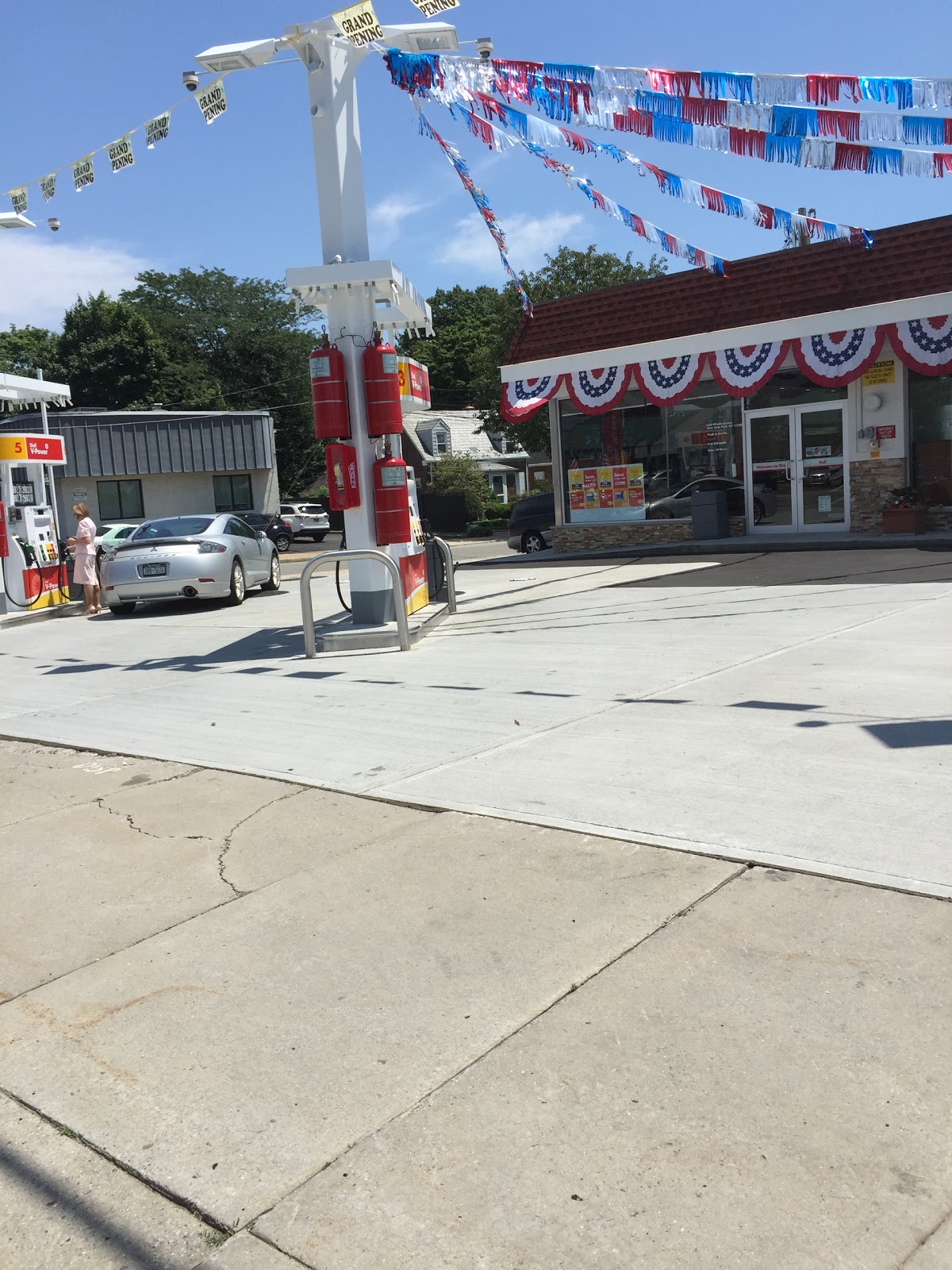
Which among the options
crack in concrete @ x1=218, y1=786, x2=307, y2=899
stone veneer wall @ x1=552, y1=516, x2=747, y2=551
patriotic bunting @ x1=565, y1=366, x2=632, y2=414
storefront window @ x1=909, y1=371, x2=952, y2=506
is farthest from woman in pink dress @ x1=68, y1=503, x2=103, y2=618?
storefront window @ x1=909, y1=371, x2=952, y2=506

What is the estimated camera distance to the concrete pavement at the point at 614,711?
4586 mm

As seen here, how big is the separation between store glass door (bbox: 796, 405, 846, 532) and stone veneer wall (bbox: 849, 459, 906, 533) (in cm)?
19

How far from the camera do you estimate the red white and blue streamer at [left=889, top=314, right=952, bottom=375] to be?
15641 mm

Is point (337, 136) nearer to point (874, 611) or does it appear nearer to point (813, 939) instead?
point (874, 611)

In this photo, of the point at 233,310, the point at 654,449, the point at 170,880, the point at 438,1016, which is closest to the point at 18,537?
the point at 654,449

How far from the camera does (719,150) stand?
→ 9523 mm

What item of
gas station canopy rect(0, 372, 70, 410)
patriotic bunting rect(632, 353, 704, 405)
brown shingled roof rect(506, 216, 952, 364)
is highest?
brown shingled roof rect(506, 216, 952, 364)

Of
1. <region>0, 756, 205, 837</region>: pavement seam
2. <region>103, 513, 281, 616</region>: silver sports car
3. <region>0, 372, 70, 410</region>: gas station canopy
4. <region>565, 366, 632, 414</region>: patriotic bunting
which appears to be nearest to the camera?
<region>0, 756, 205, 837</region>: pavement seam

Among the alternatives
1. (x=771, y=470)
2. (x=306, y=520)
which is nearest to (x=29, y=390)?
(x=771, y=470)

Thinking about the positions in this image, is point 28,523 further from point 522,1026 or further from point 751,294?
point 522,1026

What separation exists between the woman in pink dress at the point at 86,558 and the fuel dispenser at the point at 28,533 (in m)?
0.94

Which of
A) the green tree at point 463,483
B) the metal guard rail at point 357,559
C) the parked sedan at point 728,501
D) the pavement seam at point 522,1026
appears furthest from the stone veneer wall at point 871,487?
the green tree at point 463,483

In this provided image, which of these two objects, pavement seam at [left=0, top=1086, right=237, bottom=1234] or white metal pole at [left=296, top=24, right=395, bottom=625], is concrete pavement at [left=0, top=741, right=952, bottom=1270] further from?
white metal pole at [left=296, top=24, right=395, bottom=625]

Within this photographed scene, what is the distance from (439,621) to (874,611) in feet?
14.3
